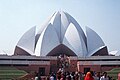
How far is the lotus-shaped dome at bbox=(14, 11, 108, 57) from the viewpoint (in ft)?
94.8

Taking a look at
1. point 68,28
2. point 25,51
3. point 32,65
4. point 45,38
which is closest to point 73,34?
point 68,28

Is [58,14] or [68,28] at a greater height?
[58,14]

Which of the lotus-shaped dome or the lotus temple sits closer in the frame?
the lotus temple

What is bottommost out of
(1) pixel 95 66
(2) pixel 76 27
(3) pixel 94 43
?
(1) pixel 95 66

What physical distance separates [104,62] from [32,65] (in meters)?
6.49

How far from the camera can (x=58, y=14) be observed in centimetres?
3294

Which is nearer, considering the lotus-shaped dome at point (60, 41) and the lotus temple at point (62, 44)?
A: the lotus temple at point (62, 44)

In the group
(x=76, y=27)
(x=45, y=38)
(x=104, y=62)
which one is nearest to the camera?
(x=104, y=62)

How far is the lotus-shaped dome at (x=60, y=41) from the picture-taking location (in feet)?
94.8

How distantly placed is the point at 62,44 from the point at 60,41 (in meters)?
0.79

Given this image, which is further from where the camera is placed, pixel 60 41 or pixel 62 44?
pixel 60 41

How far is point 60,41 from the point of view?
99.2 feet

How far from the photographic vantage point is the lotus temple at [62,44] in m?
25.6

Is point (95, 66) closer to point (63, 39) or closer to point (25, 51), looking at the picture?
point (63, 39)
